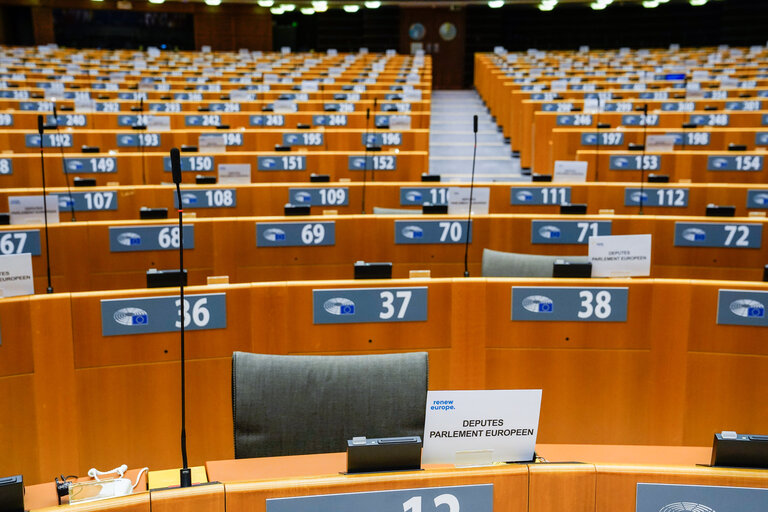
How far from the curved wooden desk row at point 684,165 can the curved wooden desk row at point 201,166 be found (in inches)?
65.2

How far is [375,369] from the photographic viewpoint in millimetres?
2336

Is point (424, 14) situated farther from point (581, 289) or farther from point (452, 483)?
point (452, 483)

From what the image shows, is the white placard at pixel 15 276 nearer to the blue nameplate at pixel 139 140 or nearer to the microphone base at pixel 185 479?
the microphone base at pixel 185 479

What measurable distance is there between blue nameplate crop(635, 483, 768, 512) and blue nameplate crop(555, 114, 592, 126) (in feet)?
22.3

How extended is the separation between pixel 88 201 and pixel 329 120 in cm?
392

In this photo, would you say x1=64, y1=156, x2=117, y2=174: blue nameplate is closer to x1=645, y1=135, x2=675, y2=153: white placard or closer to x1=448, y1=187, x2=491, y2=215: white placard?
x1=448, y1=187, x2=491, y2=215: white placard

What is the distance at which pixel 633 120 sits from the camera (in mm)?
8078

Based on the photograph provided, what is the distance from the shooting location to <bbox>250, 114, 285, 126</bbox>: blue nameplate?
902 centimetres

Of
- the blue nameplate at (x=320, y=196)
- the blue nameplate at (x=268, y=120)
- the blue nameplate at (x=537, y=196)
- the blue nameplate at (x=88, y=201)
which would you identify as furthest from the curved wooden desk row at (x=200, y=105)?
the blue nameplate at (x=88, y=201)

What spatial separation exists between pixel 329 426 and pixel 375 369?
23 centimetres

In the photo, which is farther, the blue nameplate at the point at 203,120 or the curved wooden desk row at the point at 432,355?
the blue nameplate at the point at 203,120

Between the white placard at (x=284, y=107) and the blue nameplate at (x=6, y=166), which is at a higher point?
the white placard at (x=284, y=107)

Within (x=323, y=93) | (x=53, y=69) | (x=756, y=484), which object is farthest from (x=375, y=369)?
(x=53, y=69)

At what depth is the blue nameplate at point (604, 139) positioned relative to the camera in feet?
24.2
